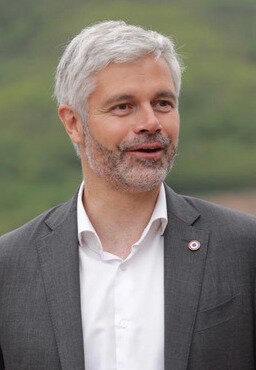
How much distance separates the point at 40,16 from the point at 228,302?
14.7 m

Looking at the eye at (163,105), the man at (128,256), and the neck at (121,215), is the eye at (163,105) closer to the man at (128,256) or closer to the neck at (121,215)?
the man at (128,256)

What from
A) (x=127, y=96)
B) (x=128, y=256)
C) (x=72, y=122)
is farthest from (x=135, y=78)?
(x=128, y=256)

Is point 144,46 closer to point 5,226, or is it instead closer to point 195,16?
point 5,226

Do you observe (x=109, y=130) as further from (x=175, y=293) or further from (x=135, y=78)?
(x=175, y=293)

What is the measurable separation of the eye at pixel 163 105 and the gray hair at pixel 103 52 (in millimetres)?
104

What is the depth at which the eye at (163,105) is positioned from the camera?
314 cm

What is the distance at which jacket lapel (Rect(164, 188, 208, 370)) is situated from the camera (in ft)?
9.93

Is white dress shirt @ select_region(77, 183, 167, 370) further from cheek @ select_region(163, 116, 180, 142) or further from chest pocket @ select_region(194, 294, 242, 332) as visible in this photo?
cheek @ select_region(163, 116, 180, 142)

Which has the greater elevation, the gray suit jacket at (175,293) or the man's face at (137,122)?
the man's face at (137,122)

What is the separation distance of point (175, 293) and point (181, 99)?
12651mm

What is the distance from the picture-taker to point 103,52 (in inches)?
124

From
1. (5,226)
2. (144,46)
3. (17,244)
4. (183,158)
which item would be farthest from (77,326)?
(183,158)

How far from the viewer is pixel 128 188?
3.16 m

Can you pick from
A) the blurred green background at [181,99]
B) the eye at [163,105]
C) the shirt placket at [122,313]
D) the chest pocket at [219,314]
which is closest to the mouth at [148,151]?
the eye at [163,105]
